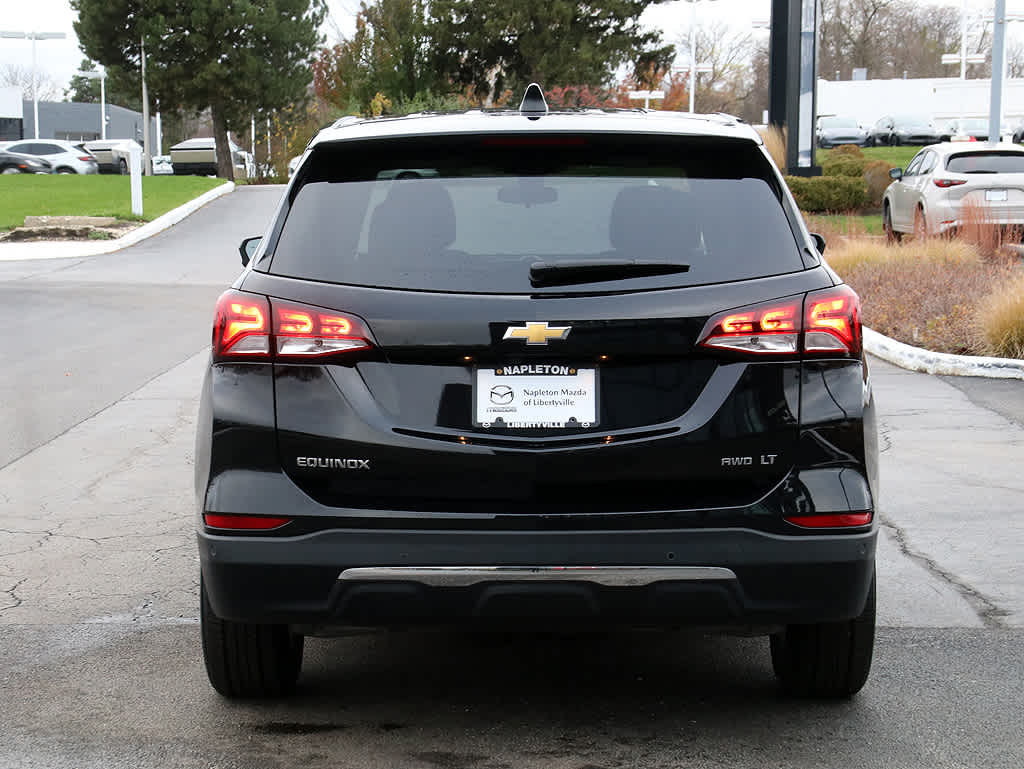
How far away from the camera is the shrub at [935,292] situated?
39.7 ft

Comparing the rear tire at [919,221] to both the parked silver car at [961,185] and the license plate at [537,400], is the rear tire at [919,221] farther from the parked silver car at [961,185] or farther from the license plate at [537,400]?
the license plate at [537,400]

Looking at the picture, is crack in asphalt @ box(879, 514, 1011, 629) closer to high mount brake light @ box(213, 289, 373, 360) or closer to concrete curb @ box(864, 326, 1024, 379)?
high mount brake light @ box(213, 289, 373, 360)

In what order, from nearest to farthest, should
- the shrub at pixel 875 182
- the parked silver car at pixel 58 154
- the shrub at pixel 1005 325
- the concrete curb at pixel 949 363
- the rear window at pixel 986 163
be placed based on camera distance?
the concrete curb at pixel 949 363 → the shrub at pixel 1005 325 → the rear window at pixel 986 163 → the shrub at pixel 875 182 → the parked silver car at pixel 58 154

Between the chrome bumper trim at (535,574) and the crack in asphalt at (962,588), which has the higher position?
the chrome bumper trim at (535,574)

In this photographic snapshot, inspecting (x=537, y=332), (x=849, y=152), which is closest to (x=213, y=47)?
(x=849, y=152)

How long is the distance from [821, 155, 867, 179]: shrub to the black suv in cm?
2924

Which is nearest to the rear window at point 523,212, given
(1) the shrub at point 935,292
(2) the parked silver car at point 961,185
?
(1) the shrub at point 935,292

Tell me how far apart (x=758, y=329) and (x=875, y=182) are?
2961cm

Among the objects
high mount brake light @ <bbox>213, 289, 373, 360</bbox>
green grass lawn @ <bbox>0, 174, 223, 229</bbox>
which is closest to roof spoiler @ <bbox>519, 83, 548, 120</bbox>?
high mount brake light @ <bbox>213, 289, 373, 360</bbox>

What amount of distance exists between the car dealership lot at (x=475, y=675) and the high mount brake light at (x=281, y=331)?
3.76 ft

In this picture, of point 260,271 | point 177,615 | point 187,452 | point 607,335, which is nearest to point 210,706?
point 177,615

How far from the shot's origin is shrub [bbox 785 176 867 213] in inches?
1179

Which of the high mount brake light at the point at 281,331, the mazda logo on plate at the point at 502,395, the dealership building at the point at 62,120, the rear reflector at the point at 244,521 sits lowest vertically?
the rear reflector at the point at 244,521

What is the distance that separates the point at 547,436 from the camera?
3.67 meters
